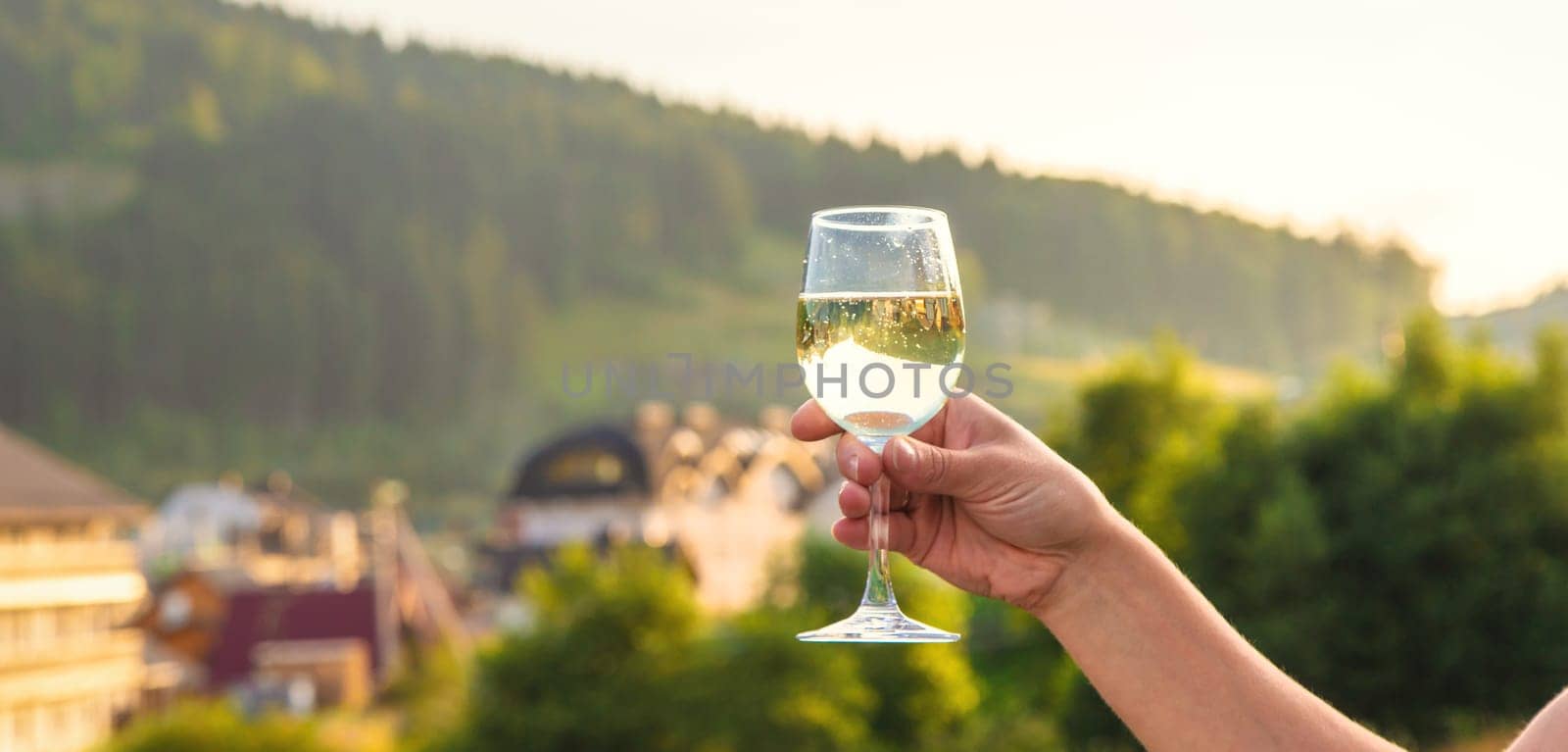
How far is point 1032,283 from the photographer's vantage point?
168 m

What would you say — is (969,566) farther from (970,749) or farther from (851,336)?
(970,749)

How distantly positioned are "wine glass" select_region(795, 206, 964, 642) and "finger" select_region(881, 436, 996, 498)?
70 mm

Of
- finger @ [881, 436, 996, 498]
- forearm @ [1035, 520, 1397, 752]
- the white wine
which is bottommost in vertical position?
forearm @ [1035, 520, 1397, 752]

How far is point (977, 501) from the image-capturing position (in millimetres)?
2236

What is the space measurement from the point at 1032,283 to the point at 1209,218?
22234 mm

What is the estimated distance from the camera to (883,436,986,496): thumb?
83.8 inches

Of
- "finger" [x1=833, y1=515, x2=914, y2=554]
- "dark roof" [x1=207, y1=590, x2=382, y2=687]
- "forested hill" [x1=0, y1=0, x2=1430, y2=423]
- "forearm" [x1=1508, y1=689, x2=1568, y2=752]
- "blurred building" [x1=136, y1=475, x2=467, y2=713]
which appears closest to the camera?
"forearm" [x1=1508, y1=689, x2=1568, y2=752]

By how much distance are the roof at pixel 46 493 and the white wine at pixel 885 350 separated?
171 ft

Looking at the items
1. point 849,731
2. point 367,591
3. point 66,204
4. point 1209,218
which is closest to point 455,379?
point 66,204

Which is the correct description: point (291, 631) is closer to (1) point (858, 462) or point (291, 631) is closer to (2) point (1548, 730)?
(1) point (858, 462)

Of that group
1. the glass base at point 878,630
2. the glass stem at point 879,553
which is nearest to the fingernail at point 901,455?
the glass stem at point 879,553

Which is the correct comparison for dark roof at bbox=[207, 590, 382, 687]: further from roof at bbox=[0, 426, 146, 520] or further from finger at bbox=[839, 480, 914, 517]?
finger at bbox=[839, 480, 914, 517]

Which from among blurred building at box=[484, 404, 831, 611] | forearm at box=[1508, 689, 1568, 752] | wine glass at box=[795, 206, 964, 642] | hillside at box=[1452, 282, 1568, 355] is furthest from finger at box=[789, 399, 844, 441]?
blurred building at box=[484, 404, 831, 611]

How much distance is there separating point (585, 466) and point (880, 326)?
9406 centimetres
